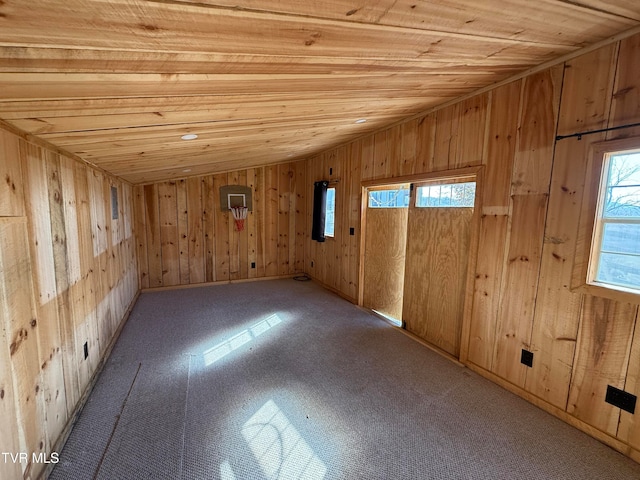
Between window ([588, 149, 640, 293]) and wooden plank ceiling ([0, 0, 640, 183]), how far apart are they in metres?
0.78

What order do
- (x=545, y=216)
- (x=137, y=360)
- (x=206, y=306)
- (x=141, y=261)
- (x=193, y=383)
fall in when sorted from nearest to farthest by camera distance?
(x=545, y=216)
(x=193, y=383)
(x=137, y=360)
(x=206, y=306)
(x=141, y=261)

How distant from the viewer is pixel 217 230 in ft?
17.5

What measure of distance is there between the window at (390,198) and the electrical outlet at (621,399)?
2361mm

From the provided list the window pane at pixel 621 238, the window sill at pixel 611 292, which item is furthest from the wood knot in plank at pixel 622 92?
the window sill at pixel 611 292

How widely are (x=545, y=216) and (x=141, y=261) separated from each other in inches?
214

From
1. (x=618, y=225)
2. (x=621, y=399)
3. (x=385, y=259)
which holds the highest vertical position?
(x=618, y=225)

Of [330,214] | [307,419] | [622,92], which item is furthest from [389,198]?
[307,419]

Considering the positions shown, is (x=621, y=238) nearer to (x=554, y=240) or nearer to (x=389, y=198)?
(x=554, y=240)

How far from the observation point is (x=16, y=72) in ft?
2.91

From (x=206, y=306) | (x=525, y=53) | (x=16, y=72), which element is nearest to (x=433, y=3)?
(x=525, y=53)

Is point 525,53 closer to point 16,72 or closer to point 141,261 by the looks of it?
point 16,72

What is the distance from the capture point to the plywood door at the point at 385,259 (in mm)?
3719

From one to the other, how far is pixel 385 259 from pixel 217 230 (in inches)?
125

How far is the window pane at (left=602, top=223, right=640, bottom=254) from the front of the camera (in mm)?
1700
